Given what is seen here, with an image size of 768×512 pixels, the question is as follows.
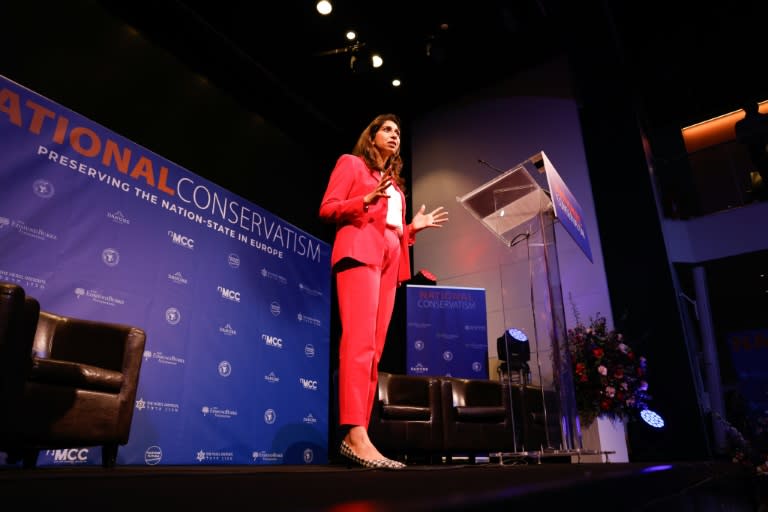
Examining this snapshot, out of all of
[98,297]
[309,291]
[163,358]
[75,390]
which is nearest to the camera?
[75,390]

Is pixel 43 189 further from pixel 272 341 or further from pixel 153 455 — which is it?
pixel 272 341

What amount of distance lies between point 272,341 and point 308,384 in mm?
643

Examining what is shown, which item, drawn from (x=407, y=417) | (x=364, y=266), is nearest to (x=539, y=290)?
(x=364, y=266)

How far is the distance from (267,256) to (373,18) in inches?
114

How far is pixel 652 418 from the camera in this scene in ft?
15.6

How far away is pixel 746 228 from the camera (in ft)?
21.2

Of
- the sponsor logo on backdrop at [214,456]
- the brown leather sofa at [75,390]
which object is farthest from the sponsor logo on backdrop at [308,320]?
the brown leather sofa at [75,390]

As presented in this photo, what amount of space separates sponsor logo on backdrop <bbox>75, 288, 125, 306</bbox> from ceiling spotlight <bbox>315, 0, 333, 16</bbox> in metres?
3.53

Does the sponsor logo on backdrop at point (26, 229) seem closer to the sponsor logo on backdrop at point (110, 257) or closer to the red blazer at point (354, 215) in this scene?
the sponsor logo on backdrop at point (110, 257)

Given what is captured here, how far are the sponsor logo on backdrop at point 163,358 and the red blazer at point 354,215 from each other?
2.41 metres

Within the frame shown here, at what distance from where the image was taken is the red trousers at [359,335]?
5.91ft

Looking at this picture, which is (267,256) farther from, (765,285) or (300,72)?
(765,285)

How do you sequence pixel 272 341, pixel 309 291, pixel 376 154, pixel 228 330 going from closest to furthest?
pixel 376 154 < pixel 228 330 < pixel 272 341 < pixel 309 291

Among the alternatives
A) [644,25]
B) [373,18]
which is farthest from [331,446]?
[644,25]
